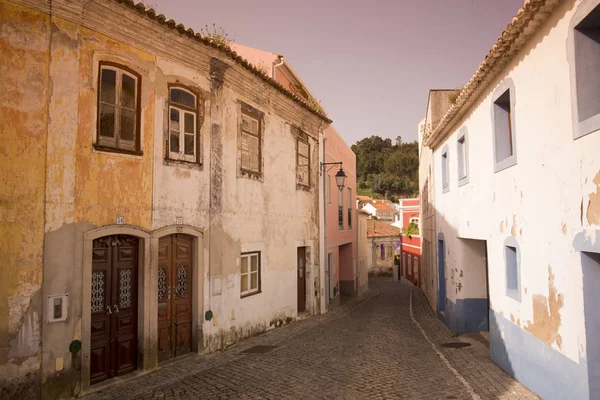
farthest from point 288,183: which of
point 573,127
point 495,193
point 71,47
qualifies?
point 573,127

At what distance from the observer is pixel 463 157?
12.1 metres

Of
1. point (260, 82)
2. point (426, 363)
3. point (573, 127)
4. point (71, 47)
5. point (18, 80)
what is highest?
point (260, 82)

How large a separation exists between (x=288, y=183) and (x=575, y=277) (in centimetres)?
924

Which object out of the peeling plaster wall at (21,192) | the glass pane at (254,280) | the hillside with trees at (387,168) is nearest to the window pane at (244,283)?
the glass pane at (254,280)

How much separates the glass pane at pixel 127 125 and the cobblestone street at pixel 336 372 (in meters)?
4.29

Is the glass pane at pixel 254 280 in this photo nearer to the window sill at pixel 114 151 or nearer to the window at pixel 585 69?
the window sill at pixel 114 151

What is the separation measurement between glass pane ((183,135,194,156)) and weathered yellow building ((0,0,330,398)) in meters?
0.03

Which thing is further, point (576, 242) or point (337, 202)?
point (337, 202)

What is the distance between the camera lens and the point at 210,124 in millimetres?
10078

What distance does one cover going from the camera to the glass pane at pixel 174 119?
9156mm

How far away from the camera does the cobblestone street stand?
23.4 feet

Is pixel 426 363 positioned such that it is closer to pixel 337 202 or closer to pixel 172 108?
pixel 172 108

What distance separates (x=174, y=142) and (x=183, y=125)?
461mm

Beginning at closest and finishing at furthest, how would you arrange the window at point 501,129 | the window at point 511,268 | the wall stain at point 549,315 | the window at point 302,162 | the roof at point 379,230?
the wall stain at point 549,315, the window at point 511,268, the window at point 501,129, the window at point 302,162, the roof at point 379,230
